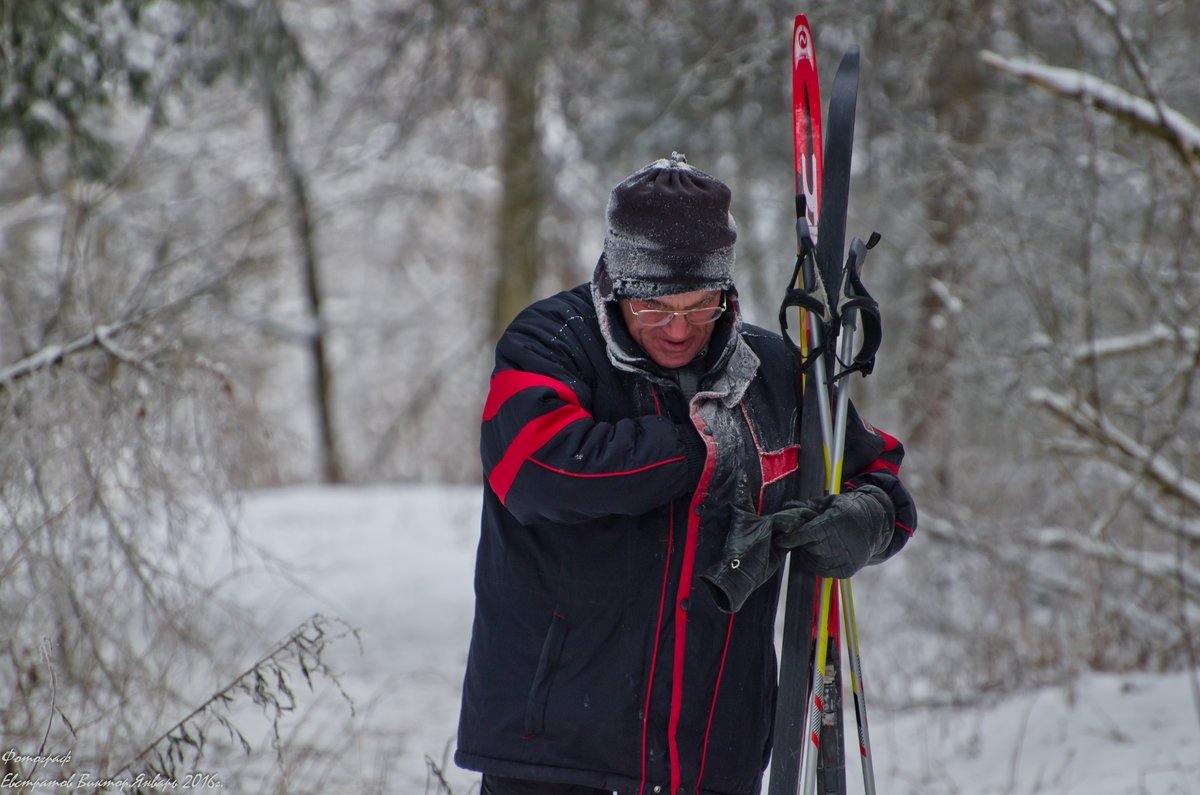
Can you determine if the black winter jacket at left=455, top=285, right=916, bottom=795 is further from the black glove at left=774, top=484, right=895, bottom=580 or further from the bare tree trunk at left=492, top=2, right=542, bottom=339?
the bare tree trunk at left=492, top=2, right=542, bottom=339

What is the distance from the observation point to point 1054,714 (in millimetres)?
4387

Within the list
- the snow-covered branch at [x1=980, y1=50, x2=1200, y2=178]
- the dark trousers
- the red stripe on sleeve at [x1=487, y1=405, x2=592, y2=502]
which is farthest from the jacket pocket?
the snow-covered branch at [x1=980, y1=50, x2=1200, y2=178]

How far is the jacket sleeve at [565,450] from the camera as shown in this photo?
1.94 metres

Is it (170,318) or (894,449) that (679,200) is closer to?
(894,449)

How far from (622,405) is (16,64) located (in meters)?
3.31

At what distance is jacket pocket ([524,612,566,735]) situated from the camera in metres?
2.03

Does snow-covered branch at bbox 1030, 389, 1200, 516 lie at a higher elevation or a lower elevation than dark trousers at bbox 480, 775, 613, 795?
higher

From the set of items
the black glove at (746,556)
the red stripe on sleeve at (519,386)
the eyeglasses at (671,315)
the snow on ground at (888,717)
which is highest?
the eyeglasses at (671,315)

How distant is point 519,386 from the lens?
6.63 ft

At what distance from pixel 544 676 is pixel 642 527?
32 cm

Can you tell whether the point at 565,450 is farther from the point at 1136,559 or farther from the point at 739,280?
the point at 739,280

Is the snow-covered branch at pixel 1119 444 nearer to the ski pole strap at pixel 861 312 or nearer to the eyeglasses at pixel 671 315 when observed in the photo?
the ski pole strap at pixel 861 312

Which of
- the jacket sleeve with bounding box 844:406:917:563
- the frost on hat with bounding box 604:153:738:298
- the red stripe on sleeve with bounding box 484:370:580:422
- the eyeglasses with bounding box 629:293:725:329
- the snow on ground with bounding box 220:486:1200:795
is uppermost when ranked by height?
the frost on hat with bounding box 604:153:738:298

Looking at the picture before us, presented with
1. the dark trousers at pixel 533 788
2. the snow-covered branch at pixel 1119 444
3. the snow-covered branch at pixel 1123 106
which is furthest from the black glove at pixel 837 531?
the snow-covered branch at pixel 1119 444
